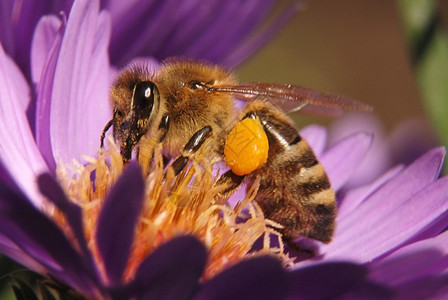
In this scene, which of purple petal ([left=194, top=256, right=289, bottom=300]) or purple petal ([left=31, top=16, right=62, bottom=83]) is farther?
purple petal ([left=31, top=16, right=62, bottom=83])

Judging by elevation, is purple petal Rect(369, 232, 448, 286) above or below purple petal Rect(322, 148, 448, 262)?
above

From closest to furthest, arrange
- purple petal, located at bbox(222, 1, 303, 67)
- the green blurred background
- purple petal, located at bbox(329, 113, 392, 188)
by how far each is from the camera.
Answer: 1. purple petal, located at bbox(222, 1, 303, 67)
2. purple petal, located at bbox(329, 113, 392, 188)
3. the green blurred background

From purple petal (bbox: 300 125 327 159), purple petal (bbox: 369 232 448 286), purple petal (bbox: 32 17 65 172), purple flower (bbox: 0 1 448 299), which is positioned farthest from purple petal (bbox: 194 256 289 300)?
purple petal (bbox: 300 125 327 159)

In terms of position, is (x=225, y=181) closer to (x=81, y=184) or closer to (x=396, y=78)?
(x=81, y=184)

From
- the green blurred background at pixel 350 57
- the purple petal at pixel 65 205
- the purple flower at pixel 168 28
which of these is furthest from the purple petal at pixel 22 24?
the green blurred background at pixel 350 57

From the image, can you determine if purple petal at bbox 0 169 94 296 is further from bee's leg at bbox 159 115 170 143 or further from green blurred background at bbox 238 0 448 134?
green blurred background at bbox 238 0 448 134

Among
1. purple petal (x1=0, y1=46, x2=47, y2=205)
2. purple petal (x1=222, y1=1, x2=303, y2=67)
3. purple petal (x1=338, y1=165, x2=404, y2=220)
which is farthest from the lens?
purple petal (x1=222, y1=1, x2=303, y2=67)

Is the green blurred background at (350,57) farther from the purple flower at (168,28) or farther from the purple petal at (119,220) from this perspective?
the purple petal at (119,220)
